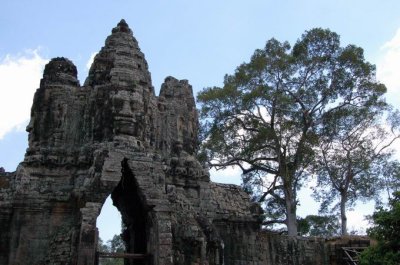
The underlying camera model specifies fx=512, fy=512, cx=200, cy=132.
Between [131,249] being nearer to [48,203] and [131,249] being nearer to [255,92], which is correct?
[48,203]

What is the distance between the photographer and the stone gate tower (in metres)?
10.8

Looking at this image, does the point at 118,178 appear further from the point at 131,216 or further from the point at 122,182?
the point at 131,216

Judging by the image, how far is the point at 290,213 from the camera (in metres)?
19.8

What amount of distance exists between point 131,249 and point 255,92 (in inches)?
390

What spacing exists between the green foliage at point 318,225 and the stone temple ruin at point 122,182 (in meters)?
8.36

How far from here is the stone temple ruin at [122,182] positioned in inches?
424

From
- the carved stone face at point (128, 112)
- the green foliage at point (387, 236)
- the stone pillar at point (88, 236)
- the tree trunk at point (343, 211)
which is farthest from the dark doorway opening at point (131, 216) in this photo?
the tree trunk at point (343, 211)

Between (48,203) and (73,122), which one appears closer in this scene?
(48,203)

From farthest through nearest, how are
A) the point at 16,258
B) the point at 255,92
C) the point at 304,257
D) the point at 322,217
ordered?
1. the point at 322,217
2. the point at 255,92
3. the point at 304,257
4. the point at 16,258

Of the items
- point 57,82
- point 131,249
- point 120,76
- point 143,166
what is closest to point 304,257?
point 131,249

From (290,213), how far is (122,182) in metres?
9.54

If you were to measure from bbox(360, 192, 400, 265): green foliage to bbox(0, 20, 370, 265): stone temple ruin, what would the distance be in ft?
11.1

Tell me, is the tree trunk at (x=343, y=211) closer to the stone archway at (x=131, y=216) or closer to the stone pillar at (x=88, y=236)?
the stone archway at (x=131, y=216)

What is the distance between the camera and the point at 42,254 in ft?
35.8
